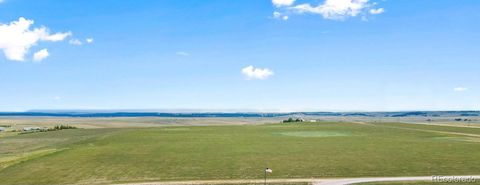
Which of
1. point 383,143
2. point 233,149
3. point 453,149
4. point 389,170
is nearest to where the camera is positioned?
point 389,170

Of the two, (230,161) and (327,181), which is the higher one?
(230,161)

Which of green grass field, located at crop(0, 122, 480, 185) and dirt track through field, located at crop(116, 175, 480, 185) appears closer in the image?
dirt track through field, located at crop(116, 175, 480, 185)

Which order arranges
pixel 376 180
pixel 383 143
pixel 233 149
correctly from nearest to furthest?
pixel 376 180
pixel 233 149
pixel 383 143

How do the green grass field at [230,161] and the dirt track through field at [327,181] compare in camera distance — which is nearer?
the dirt track through field at [327,181]

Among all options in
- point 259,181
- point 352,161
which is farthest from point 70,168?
point 352,161

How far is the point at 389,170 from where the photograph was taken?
194 feet

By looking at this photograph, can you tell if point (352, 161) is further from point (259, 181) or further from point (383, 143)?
point (383, 143)

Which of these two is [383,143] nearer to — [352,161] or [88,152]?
[352,161]

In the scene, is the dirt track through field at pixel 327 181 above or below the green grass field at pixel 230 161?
below

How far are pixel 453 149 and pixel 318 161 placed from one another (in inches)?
1142

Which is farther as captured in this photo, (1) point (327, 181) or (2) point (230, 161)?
(2) point (230, 161)

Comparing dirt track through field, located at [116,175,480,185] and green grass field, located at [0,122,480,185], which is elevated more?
green grass field, located at [0,122,480,185]

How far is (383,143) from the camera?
309 feet

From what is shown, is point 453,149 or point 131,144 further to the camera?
point 131,144
